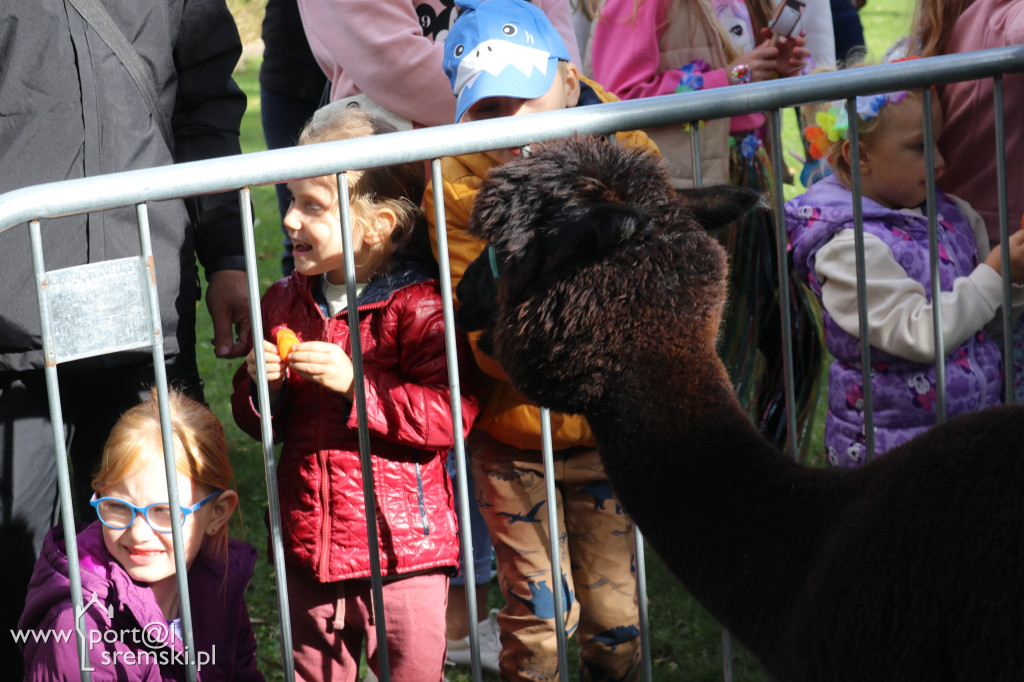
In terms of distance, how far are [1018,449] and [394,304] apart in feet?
4.85

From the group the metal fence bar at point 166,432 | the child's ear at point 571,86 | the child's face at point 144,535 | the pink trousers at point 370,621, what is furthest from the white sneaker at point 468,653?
the child's ear at point 571,86

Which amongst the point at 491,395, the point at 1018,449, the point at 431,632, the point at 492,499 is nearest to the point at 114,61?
the point at 491,395

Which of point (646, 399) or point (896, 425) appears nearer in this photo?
point (646, 399)

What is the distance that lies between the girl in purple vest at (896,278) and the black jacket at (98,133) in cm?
177

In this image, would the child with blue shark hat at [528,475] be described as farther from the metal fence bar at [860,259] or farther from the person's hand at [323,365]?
the metal fence bar at [860,259]

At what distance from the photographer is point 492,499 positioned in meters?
2.80

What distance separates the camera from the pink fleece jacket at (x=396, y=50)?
3.24 meters

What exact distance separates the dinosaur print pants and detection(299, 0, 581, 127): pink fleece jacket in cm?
114

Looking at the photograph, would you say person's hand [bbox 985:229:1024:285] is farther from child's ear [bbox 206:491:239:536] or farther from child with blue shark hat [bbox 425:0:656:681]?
child's ear [bbox 206:491:239:536]

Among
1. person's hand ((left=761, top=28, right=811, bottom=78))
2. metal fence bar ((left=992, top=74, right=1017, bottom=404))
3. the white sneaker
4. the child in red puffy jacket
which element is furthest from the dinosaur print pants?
person's hand ((left=761, top=28, right=811, bottom=78))

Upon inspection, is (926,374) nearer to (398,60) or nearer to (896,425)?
(896,425)

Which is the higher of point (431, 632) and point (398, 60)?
point (398, 60)

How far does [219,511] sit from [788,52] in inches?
111

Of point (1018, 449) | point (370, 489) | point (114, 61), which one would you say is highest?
point (114, 61)
